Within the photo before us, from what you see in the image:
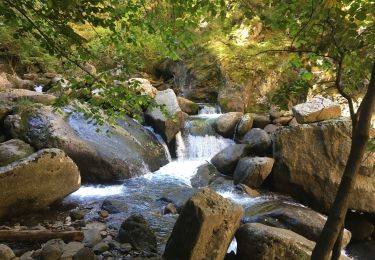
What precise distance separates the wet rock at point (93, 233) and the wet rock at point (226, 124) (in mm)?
6410

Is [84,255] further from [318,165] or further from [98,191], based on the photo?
[318,165]

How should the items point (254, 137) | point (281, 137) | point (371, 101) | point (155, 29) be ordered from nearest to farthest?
point (371, 101) → point (155, 29) → point (281, 137) → point (254, 137)

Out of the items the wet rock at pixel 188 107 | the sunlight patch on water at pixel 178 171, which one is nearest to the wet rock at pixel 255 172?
the sunlight patch on water at pixel 178 171

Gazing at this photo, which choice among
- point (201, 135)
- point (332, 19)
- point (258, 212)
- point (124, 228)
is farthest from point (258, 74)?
point (332, 19)

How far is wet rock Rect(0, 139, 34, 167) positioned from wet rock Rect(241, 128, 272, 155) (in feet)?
19.4

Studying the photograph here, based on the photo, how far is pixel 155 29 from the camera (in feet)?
12.7

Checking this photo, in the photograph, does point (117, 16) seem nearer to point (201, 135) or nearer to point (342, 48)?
point (342, 48)

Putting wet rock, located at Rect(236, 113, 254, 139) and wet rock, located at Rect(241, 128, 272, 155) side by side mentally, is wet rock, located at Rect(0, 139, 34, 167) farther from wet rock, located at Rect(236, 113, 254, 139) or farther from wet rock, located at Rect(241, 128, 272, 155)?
wet rock, located at Rect(236, 113, 254, 139)

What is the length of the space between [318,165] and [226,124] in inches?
153

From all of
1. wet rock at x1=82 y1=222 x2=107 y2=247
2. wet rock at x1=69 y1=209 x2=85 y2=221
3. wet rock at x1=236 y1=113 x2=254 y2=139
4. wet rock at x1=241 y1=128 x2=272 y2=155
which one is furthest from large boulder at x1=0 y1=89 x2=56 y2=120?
wet rock at x1=236 y1=113 x2=254 y2=139

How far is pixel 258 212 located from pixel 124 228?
294 cm

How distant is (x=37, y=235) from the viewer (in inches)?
184

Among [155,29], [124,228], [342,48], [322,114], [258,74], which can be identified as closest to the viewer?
[342,48]

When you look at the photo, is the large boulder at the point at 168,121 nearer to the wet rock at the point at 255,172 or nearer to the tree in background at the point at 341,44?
the wet rock at the point at 255,172
